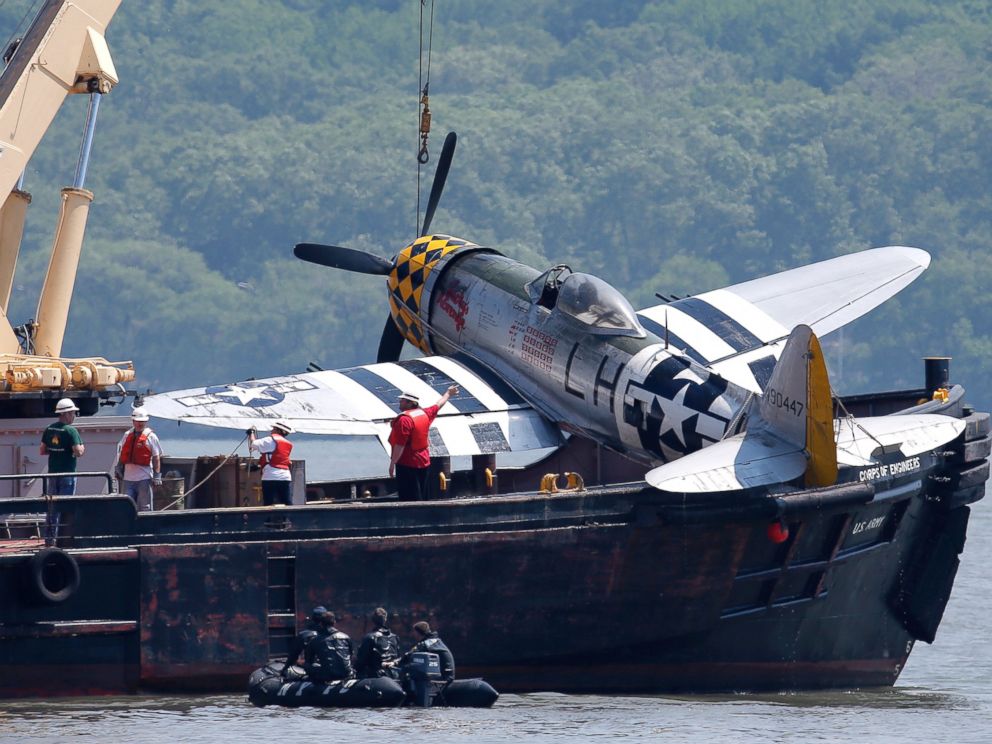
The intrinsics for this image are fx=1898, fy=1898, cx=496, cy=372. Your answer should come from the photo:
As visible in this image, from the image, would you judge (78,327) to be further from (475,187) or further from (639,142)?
(639,142)

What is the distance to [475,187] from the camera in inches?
5148

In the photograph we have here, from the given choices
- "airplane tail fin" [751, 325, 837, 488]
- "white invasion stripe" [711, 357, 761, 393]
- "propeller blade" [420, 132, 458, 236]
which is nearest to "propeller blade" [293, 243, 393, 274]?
"propeller blade" [420, 132, 458, 236]

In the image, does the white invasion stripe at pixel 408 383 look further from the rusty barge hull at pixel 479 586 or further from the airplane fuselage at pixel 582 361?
the rusty barge hull at pixel 479 586

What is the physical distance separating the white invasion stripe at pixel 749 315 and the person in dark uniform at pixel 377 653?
23.4ft

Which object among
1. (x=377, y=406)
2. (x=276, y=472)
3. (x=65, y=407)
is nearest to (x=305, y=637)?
(x=276, y=472)

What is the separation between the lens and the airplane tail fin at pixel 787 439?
15.8 m

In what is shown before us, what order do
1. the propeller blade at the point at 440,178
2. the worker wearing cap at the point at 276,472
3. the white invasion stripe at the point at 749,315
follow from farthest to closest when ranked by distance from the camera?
the propeller blade at the point at 440,178
the white invasion stripe at the point at 749,315
the worker wearing cap at the point at 276,472

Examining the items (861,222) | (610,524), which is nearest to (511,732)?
(610,524)

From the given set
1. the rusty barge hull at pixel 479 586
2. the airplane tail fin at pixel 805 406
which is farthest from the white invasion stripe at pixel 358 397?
the airplane tail fin at pixel 805 406

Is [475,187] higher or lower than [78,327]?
higher

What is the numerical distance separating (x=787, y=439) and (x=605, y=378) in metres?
2.60

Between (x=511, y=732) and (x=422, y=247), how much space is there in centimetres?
818

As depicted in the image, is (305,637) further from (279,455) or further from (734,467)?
(734,467)

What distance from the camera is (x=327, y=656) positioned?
50.8 feet
